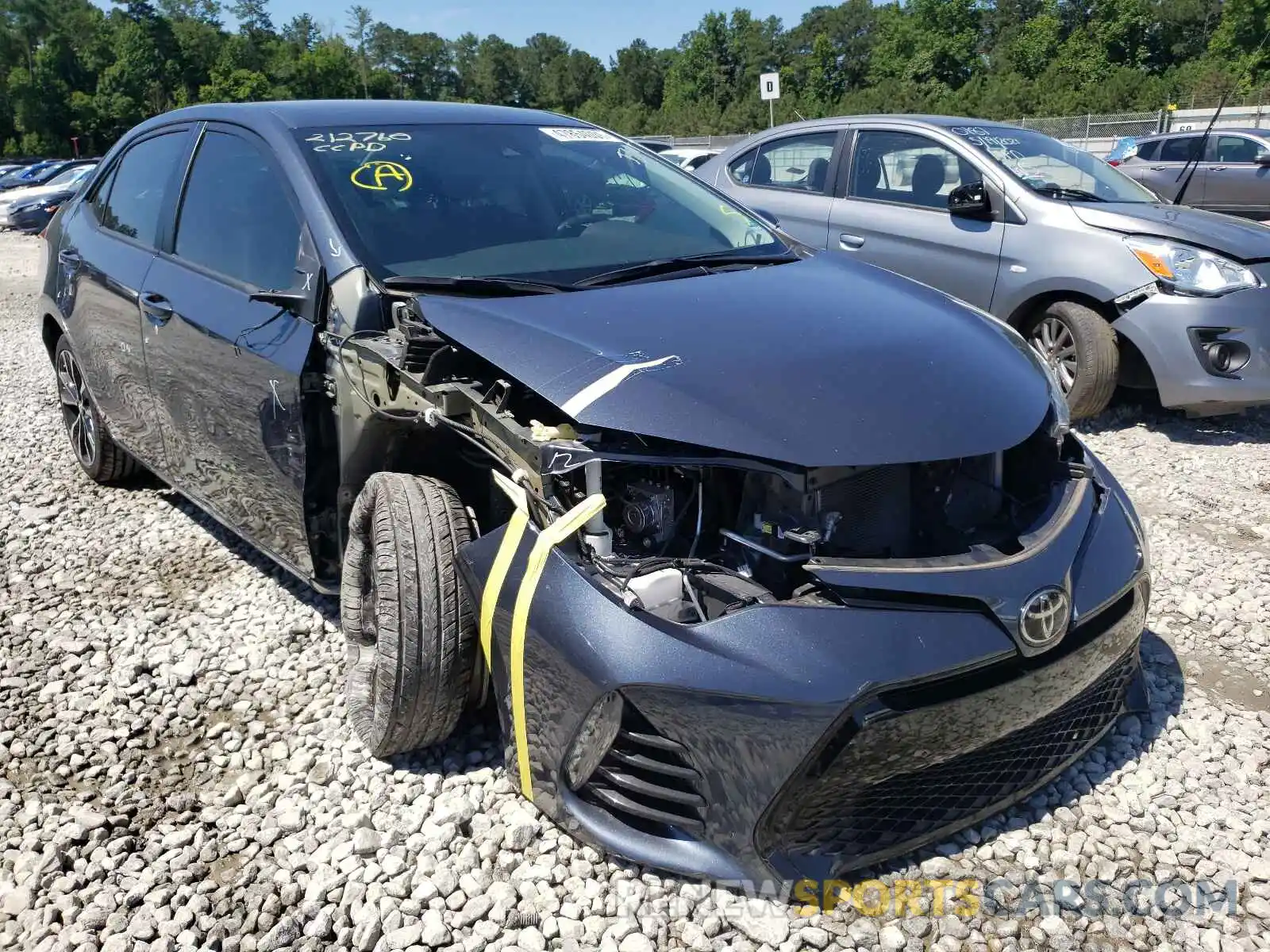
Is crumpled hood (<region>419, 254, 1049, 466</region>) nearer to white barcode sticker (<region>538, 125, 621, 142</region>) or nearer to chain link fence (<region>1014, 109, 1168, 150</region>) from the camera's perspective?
white barcode sticker (<region>538, 125, 621, 142</region>)

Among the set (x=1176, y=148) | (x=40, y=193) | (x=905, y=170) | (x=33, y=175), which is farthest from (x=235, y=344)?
(x=33, y=175)

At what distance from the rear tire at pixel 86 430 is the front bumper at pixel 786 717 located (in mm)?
3322

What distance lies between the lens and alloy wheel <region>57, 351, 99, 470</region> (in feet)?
15.5

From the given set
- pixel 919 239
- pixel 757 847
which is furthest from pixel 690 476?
pixel 919 239

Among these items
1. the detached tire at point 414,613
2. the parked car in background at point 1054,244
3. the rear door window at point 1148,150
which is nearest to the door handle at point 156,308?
the detached tire at point 414,613

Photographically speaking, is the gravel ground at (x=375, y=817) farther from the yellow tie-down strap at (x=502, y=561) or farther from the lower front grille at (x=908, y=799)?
the yellow tie-down strap at (x=502, y=561)

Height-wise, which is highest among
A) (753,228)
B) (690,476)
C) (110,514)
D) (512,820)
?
(753,228)

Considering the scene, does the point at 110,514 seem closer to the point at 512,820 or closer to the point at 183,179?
the point at 183,179

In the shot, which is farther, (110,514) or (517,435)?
(110,514)

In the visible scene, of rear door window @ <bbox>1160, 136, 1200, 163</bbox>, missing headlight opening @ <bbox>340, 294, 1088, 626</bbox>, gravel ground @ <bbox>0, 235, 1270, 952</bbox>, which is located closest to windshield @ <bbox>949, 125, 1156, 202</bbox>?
gravel ground @ <bbox>0, 235, 1270, 952</bbox>

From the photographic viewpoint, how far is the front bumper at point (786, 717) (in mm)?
1880

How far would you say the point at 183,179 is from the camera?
12.0ft

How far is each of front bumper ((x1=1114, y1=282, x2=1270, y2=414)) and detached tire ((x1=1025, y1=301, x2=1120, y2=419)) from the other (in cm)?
21

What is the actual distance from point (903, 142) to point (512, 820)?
5022 millimetres
